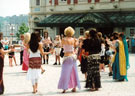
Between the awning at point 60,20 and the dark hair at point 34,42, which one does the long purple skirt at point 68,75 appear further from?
the awning at point 60,20

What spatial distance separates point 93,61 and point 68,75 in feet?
3.12

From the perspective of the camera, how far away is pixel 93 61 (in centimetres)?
981

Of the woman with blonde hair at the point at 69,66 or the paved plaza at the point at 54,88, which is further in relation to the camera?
the woman with blonde hair at the point at 69,66

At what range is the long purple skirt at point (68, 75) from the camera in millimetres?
9398

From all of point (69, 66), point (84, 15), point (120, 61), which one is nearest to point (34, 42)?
point (69, 66)

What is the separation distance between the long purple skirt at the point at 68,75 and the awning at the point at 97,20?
23078mm

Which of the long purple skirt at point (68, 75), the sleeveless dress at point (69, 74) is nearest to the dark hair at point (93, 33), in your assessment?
the sleeveless dress at point (69, 74)

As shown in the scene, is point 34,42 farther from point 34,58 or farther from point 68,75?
point 68,75

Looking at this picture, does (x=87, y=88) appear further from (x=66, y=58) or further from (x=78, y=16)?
(x=78, y=16)

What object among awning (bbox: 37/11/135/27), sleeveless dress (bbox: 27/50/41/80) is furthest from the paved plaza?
awning (bbox: 37/11/135/27)

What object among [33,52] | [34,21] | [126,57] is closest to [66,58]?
[33,52]

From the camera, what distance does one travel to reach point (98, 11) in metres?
35.6

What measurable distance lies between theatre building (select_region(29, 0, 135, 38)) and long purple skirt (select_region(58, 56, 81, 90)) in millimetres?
23115

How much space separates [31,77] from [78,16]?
88.4 ft
